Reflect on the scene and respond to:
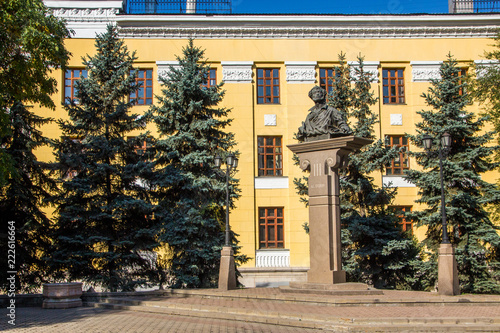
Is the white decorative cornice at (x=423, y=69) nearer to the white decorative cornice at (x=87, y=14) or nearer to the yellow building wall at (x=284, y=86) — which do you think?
the yellow building wall at (x=284, y=86)

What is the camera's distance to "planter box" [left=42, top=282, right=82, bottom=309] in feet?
53.3

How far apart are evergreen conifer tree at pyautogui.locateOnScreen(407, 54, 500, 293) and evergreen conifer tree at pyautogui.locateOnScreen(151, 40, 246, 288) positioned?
780 centimetres

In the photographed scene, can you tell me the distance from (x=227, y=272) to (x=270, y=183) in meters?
10.1

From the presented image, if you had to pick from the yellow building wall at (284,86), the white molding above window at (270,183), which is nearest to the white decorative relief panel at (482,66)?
the yellow building wall at (284,86)

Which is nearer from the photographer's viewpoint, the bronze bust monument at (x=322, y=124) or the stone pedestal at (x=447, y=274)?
the bronze bust monument at (x=322, y=124)

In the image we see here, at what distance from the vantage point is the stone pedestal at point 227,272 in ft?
59.3

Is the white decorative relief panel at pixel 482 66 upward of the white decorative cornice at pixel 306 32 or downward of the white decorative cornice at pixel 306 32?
downward

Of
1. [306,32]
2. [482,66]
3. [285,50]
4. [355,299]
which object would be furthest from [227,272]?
[306,32]

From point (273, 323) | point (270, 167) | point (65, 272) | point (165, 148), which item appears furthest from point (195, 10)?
point (273, 323)

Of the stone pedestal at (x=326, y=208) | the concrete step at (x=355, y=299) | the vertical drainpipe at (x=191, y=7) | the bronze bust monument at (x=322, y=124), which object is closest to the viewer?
the concrete step at (x=355, y=299)

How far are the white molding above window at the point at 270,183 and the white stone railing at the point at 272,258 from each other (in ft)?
10.7

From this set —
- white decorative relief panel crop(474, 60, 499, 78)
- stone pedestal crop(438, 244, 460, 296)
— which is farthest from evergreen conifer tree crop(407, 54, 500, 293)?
stone pedestal crop(438, 244, 460, 296)

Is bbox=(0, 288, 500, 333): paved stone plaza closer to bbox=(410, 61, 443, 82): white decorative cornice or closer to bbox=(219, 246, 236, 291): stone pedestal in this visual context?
bbox=(219, 246, 236, 291): stone pedestal

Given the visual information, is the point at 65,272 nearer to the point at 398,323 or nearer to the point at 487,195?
the point at 398,323
